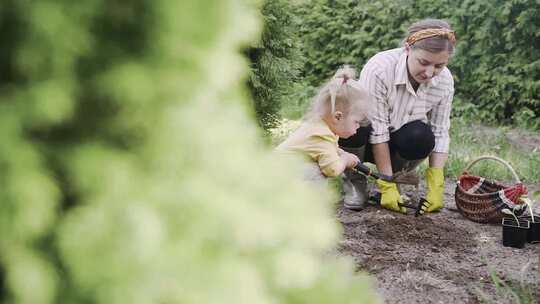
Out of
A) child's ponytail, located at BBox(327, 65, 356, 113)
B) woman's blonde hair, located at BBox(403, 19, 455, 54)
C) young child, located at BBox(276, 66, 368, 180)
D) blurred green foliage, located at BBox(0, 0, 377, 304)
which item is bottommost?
young child, located at BBox(276, 66, 368, 180)

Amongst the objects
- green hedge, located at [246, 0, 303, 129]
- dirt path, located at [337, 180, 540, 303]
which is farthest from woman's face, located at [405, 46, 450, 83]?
green hedge, located at [246, 0, 303, 129]

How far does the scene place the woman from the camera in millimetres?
3654

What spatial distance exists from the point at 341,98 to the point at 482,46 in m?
4.56

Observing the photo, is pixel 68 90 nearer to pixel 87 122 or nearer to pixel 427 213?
pixel 87 122

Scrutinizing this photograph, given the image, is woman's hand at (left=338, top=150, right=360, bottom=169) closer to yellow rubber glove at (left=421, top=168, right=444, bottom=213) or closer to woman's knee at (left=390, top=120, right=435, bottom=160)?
woman's knee at (left=390, top=120, right=435, bottom=160)

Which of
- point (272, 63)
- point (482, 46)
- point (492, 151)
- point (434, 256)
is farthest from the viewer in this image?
point (482, 46)

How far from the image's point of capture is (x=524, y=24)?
263 inches

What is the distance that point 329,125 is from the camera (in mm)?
3283

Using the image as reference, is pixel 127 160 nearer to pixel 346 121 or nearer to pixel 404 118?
pixel 346 121

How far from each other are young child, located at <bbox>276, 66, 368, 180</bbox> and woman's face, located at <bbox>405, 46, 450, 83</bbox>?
1.53 ft

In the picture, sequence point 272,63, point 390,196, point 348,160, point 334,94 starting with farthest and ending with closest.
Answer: point 272,63
point 390,196
point 348,160
point 334,94

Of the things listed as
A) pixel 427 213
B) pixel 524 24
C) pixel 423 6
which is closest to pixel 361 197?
pixel 427 213

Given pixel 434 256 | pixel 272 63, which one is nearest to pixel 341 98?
pixel 434 256

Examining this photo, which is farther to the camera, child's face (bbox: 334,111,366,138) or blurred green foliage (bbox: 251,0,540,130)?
blurred green foliage (bbox: 251,0,540,130)
